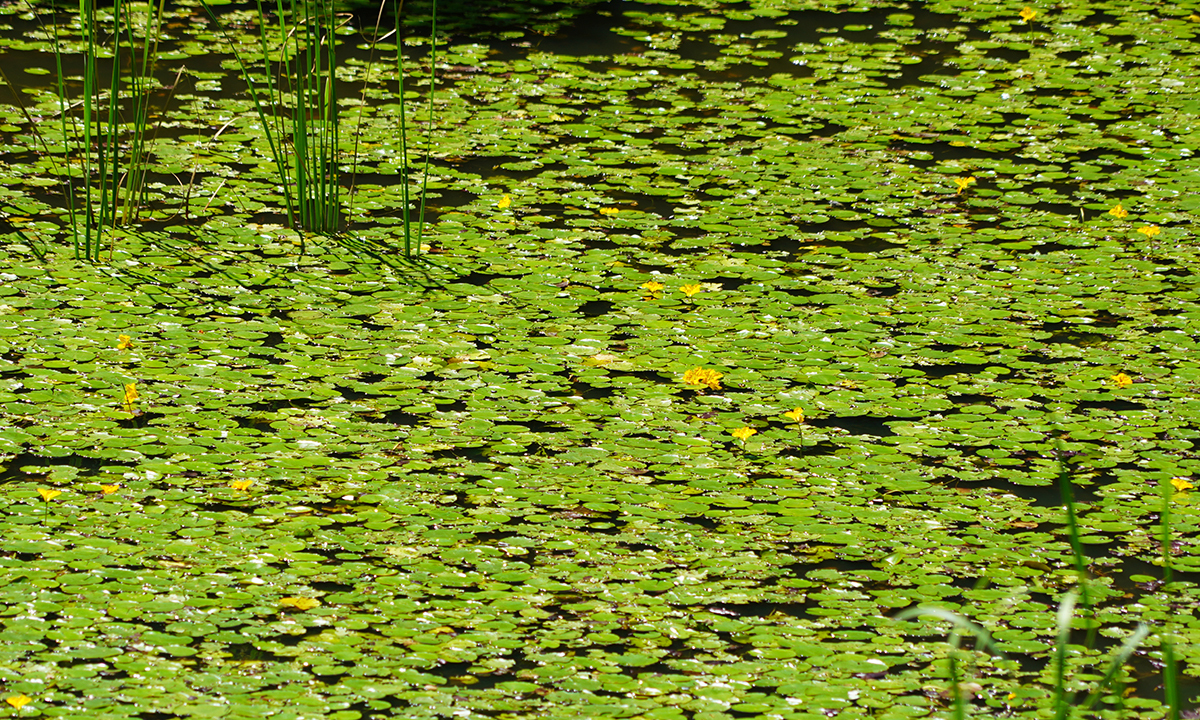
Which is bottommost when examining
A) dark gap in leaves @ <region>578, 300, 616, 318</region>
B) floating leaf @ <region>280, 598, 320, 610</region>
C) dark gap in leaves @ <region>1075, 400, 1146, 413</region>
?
floating leaf @ <region>280, 598, 320, 610</region>

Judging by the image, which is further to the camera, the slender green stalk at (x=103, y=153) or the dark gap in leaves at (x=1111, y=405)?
the slender green stalk at (x=103, y=153)

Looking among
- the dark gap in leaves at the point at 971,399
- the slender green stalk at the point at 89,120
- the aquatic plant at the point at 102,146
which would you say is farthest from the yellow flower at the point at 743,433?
the slender green stalk at the point at 89,120

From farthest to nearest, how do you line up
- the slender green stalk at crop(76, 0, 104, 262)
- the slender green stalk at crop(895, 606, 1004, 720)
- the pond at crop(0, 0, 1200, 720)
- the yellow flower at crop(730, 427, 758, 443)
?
the slender green stalk at crop(76, 0, 104, 262)
the yellow flower at crop(730, 427, 758, 443)
the pond at crop(0, 0, 1200, 720)
the slender green stalk at crop(895, 606, 1004, 720)

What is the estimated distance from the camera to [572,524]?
8.95ft

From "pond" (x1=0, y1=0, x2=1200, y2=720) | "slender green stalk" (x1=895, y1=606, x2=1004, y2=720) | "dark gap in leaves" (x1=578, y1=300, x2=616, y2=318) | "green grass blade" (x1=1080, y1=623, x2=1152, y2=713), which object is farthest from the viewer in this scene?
"dark gap in leaves" (x1=578, y1=300, x2=616, y2=318)

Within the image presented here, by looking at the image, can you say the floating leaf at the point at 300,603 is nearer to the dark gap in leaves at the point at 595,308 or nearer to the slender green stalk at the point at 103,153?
the dark gap in leaves at the point at 595,308

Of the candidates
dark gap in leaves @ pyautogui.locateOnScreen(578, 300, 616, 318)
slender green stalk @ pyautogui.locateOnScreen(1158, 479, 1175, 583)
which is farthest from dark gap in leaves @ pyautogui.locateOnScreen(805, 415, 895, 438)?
dark gap in leaves @ pyautogui.locateOnScreen(578, 300, 616, 318)

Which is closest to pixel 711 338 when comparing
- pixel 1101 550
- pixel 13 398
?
pixel 1101 550

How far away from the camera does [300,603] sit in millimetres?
2463

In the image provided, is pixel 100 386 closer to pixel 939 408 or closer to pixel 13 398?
pixel 13 398

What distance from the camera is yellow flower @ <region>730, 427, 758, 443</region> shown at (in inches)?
119

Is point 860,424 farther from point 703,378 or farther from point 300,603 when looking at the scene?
point 300,603

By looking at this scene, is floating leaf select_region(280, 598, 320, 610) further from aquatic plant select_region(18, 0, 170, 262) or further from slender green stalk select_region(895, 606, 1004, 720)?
aquatic plant select_region(18, 0, 170, 262)

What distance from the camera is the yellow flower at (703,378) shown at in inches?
127
